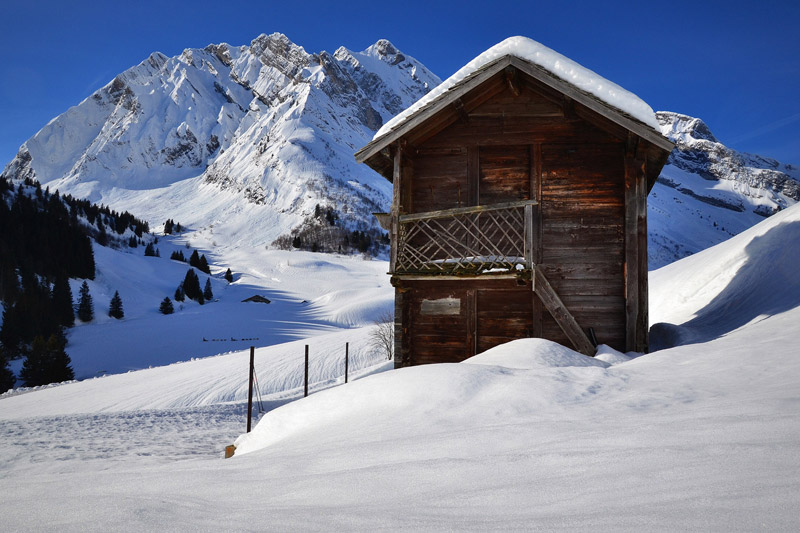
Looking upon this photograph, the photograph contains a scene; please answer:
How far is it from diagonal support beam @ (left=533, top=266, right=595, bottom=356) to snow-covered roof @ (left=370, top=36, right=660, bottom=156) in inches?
135

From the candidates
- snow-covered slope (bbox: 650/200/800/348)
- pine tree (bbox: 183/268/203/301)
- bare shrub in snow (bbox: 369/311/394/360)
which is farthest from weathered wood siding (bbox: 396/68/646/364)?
pine tree (bbox: 183/268/203/301)

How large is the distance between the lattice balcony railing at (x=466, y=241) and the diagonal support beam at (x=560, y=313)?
1.60 feet

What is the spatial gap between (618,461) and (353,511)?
4.78 ft

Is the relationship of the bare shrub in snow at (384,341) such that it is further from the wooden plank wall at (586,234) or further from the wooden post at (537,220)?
the wooden plank wall at (586,234)

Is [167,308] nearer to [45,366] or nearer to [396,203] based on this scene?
[45,366]

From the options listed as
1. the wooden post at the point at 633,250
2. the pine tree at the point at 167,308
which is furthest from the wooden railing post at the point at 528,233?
the pine tree at the point at 167,308

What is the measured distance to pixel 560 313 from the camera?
9.31 metres

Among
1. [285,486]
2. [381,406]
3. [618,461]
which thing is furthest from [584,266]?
[285,486]

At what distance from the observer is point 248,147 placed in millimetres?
199875

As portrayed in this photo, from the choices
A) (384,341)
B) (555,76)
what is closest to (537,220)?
(555,76)

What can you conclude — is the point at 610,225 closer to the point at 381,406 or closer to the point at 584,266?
the point at 584,266

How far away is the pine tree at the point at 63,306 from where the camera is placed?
153ft

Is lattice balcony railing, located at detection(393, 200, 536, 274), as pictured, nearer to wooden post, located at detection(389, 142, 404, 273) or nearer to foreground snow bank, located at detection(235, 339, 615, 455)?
wooden post, located at detection(389, 142, 404, 273)

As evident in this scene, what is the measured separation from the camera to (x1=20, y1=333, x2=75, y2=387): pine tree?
27656mm
